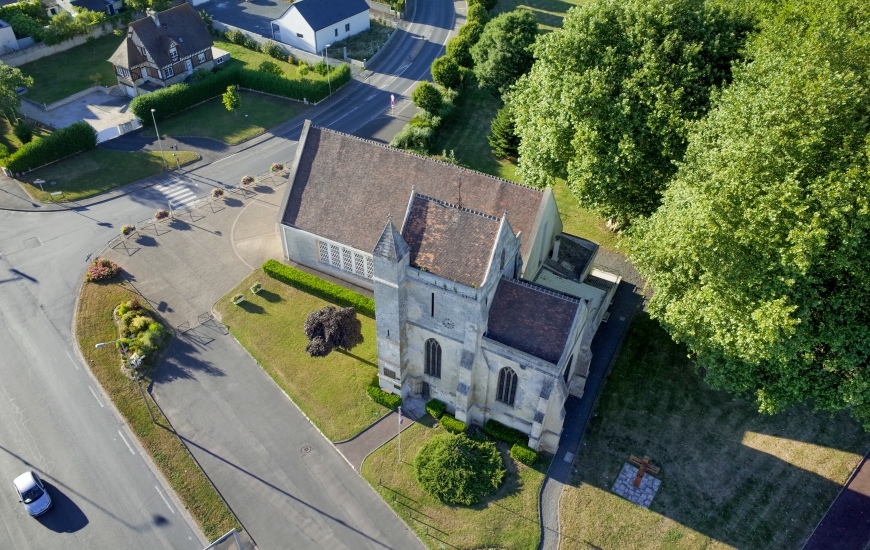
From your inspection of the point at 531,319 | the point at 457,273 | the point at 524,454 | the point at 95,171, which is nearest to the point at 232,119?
the point at 95,171

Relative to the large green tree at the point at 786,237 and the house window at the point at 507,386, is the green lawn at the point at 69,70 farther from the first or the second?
the large green tree at the point at 786,237

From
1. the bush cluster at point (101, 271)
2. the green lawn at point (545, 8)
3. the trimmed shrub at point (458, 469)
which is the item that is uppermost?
the green lawn at point (545, 8)

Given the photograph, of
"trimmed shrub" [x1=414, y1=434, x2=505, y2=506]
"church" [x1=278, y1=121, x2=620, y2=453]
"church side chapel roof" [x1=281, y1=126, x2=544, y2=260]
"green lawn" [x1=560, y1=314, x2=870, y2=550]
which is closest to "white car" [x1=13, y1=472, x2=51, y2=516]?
"church" [x1=278, y1=121, x2=620, y2=453]

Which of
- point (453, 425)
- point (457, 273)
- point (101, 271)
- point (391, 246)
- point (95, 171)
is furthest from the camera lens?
point (95, 171)

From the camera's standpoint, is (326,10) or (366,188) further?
(326,10)

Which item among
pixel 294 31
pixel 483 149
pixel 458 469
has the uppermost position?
pixel 294 31

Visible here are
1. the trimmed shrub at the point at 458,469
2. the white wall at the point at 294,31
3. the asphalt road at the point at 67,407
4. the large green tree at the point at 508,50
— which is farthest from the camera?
the white wall at the point at 294,31

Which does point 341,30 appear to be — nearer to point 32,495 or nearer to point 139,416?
point 139,416

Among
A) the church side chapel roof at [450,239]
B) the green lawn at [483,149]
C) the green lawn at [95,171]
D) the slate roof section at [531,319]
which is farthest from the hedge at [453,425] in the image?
the green lawn at [95,171]
